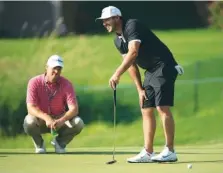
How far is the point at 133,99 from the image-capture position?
1627cm

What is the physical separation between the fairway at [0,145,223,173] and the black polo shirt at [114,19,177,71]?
94 cm

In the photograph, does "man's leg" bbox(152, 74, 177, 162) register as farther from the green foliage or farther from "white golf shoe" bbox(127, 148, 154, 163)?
the green foliage

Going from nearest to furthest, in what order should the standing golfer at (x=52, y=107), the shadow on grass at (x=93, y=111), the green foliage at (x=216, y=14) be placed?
the standing golfer at (x=52, y=107), the shadow on grass at (x=93, y=111), the green foliage at (x=216, y=14)

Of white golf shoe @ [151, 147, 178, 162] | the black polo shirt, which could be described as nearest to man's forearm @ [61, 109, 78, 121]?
the black polo shirt

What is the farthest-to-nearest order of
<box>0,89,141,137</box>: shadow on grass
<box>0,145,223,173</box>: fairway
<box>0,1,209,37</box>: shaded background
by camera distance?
<box>0,1,209,37</box>: shaded background, <box>0,89,141,137</box>: shadow on grass, <box>0,145,223,173</box>: fairway

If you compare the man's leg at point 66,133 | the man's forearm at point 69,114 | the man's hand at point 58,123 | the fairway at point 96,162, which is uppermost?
the man's forearm at point 69,114

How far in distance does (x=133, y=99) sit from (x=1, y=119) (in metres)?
2.41

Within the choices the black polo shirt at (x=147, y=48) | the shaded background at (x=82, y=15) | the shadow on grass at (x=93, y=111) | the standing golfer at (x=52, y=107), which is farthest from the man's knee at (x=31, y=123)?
the shaded background at (x=82, y=15)

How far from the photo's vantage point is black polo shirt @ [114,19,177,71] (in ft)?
27.2

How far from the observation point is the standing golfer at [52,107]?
968 cm

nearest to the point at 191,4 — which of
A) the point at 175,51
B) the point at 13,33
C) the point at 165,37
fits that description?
the point at 165,37

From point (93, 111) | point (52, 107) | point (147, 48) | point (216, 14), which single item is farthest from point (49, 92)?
point (216, 14)

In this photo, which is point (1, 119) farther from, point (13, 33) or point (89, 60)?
point (13, 33)

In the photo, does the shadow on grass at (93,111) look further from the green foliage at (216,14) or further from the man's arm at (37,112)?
the man's arm at (37,112)
